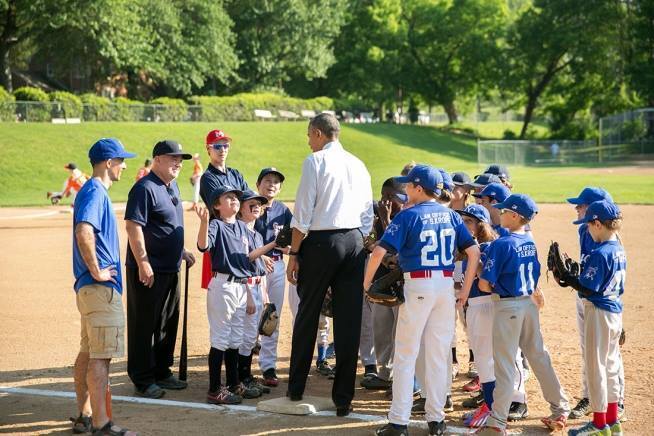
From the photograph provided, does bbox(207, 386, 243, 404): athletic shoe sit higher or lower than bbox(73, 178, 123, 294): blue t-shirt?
lower

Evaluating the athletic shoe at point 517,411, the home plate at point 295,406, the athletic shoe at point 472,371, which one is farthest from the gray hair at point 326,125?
the athletic shoe at point 472,371

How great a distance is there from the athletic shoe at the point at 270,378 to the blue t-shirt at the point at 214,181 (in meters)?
1.76

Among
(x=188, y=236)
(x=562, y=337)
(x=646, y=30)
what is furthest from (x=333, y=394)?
(x=646, y=30)

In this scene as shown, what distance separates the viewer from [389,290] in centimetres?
684

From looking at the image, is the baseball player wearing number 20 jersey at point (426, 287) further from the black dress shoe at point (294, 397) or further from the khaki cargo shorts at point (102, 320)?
the khaki cargo shorts at point (102, 320)

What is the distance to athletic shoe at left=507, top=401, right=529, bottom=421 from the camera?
23.2 feet

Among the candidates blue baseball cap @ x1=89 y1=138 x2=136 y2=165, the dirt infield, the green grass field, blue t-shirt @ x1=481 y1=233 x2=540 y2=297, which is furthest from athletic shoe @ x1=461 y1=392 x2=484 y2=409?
the green grass field

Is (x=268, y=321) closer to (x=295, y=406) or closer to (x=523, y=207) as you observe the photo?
(x=295, y=406)

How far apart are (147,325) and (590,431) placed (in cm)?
418

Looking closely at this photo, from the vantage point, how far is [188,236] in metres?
19.7

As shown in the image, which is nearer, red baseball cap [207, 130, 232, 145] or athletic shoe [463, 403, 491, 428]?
athletic shoe [463, 403, 491, 428]

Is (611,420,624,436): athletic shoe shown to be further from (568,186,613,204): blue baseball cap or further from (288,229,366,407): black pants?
(288,229,366,407): black pants

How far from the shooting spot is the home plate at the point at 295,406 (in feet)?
23.6

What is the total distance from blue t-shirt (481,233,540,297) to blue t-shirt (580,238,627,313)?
1.41ft
